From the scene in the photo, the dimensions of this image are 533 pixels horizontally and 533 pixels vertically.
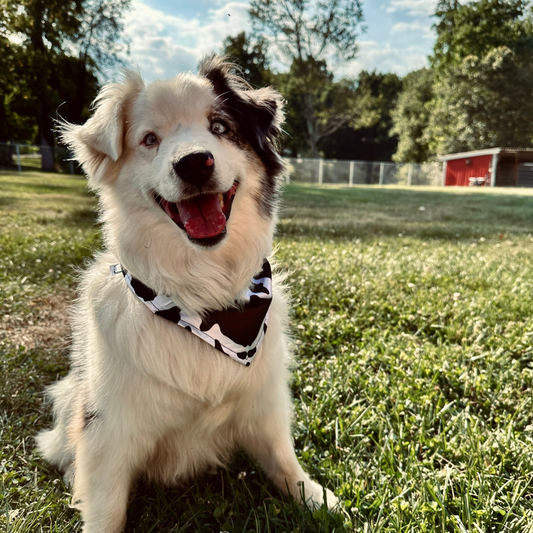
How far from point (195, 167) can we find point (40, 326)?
113 inches

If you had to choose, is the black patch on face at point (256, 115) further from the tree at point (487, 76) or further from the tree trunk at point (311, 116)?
the tree at point (487, 76)

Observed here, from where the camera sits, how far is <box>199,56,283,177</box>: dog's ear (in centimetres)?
210

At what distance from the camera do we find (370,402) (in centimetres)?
251

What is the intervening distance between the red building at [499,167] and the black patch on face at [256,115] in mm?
31103

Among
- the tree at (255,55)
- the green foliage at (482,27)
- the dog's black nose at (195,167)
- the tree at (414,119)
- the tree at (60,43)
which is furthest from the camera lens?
the tree at (414,119)

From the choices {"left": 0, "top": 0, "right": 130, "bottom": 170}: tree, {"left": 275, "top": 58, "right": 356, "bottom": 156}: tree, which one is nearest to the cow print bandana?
{"left": 0, "top": 0, "right": 130, "bottom": 170}: tree

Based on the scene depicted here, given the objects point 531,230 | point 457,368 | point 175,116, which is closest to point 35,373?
point 175,116

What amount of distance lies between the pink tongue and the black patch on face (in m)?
0.30

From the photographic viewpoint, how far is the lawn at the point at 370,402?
1.83 metres

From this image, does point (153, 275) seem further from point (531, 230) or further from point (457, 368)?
point (531, 230)

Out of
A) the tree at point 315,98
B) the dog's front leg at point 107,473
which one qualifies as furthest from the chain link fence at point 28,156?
the dog's front leg at point 107,473

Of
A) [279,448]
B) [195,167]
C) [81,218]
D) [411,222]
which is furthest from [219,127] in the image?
[411,222]

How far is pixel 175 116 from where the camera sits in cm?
193

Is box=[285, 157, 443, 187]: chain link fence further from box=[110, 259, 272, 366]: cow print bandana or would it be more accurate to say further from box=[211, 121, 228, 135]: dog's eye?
box=[110, 259, 272, 366]: cow print bandana
